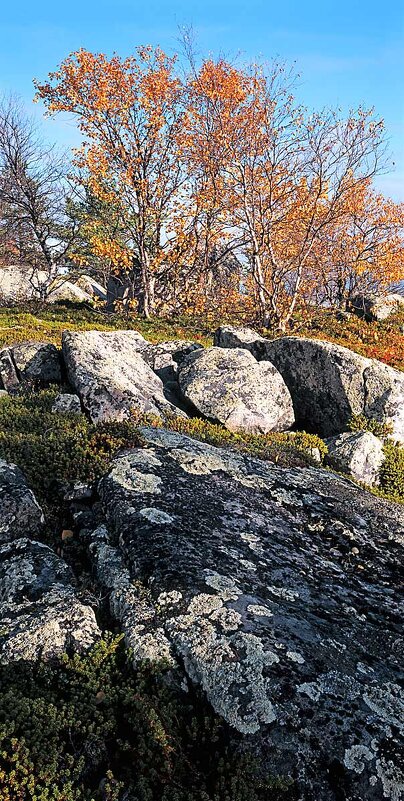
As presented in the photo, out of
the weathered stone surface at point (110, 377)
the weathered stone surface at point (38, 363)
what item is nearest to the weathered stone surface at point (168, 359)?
the weathered stone surface at point (110, 377)

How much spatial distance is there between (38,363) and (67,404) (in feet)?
10.4

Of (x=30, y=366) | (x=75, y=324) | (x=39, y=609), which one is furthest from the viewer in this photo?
(x=75, y=324)

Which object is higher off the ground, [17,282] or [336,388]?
[17,282]

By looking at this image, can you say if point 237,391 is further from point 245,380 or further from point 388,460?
point 388,460

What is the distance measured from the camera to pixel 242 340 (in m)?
16.4

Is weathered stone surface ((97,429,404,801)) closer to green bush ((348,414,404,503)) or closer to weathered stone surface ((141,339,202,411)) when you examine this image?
green bush ((348,414,404,503))

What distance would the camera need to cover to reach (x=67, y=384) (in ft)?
41.2

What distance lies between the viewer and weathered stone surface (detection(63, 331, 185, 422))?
10.3 m

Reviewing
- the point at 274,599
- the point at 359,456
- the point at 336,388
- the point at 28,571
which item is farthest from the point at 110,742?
the point at 336,388

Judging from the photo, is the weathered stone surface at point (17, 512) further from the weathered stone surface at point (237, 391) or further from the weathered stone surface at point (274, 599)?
the weathered stone surface at point (237, 391)

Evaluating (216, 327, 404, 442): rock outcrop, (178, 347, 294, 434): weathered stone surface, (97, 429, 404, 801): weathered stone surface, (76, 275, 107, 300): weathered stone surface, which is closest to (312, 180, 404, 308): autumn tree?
(216, 327, 404, 442): rock outcrop

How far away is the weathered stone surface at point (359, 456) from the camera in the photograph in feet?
37.6

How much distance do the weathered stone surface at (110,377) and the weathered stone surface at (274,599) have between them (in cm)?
280

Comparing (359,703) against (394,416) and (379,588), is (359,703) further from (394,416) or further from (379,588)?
(394,416)
